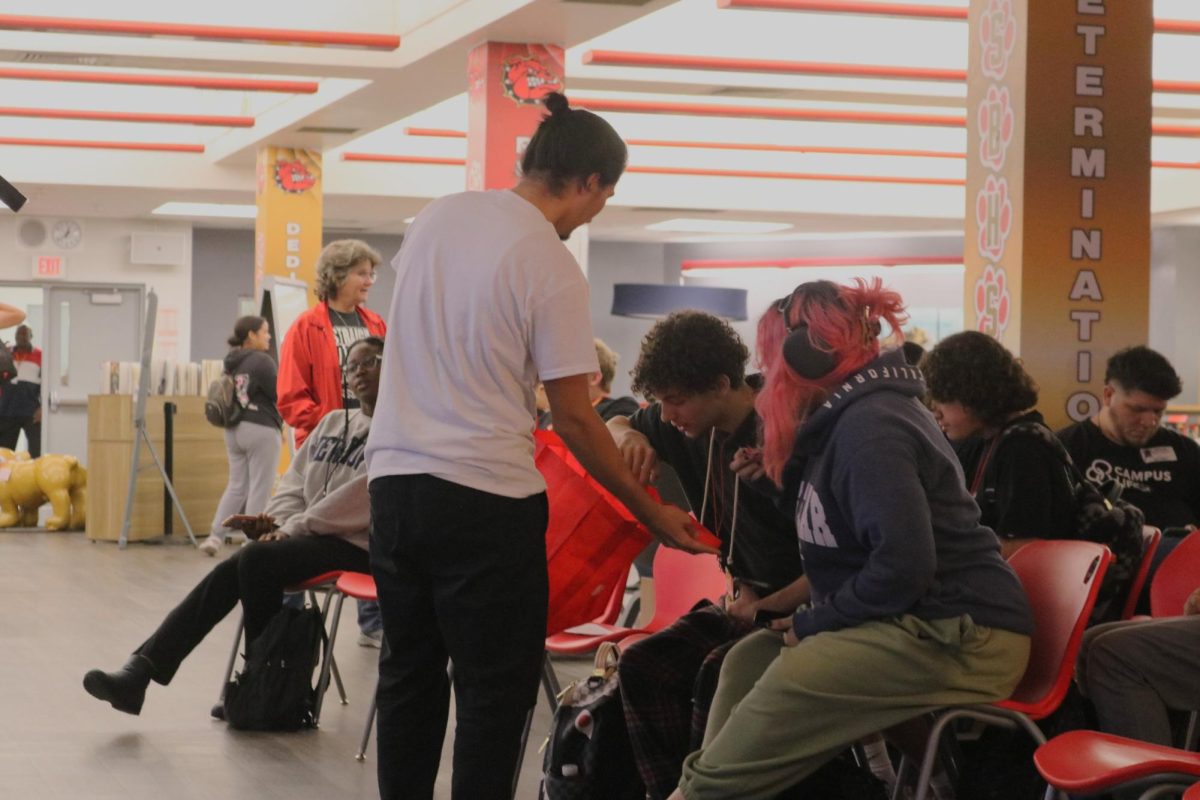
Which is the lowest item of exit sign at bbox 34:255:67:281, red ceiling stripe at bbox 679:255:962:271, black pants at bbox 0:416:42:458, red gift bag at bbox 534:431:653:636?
black pants at bbox 0:416:42:458

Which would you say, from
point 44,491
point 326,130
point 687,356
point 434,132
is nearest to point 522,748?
point 687,356

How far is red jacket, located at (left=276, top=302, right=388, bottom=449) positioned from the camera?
632 centimetres

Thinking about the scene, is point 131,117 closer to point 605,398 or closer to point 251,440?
point 251,440

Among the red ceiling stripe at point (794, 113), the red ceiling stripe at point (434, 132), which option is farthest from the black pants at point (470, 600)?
the red ceiling stripe at point (434, 132)

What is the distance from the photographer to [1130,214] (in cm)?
499

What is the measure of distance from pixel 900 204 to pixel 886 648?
46.1 ft

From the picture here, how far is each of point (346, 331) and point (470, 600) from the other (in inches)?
147

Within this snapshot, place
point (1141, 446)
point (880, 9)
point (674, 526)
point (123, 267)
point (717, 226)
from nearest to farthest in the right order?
point (674, 526)
point (1141, 446)
point (880, 9)
point (123, 267)
point (717, 226)

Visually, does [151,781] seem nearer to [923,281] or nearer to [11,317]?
[11,317]

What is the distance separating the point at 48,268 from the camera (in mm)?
17328

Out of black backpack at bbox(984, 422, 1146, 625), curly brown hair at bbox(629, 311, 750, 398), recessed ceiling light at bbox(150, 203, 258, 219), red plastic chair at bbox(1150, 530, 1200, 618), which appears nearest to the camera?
curly brown hair at bbox(629, 311, 750, 398)

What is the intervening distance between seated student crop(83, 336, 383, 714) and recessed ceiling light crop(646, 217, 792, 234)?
12266 mm

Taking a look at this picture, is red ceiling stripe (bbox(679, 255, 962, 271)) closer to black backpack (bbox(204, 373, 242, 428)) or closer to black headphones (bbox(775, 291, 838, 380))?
black backpack (bbox(204, 373, 242, 428))

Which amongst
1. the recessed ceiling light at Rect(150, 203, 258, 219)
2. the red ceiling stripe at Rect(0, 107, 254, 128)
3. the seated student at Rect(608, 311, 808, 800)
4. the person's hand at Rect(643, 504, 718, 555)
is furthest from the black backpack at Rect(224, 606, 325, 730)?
the recessed ceiling light at Rect(150, 203, 258, 219)
